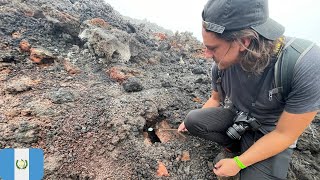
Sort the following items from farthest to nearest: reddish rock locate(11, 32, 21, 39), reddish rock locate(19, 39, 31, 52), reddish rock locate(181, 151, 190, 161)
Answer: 1. reddish rock locate(11, 32, 21, 39)
2. reddish rock locate(19, 39, 31, 52)
3. reddish rock locate(181, 151, 190, 161)

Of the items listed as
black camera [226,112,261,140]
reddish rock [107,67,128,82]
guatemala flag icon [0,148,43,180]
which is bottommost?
reddish rock [107,67,128,82]

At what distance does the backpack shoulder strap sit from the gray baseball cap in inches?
5.0

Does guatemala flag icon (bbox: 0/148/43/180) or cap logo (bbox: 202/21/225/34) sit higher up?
cap logo (bbox: 202/21/225/34)

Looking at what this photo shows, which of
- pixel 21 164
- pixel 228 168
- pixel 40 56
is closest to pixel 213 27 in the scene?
pixel 228 168

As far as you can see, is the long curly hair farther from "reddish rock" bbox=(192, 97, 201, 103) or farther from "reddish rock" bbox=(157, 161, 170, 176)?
"reddish rock" bbox=(192, 97, 201, 103)

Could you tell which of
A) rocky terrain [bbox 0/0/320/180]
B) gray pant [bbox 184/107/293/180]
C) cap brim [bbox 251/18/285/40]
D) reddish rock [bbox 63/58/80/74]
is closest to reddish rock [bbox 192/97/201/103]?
rocky terrain [bbox 0/0/320/180]

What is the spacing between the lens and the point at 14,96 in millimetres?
3059

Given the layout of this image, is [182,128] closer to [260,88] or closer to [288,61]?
[260,88]

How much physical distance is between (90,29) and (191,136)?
2228 millimetres

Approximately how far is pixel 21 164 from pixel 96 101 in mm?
1535

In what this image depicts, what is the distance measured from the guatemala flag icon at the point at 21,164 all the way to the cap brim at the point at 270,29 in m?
1.53

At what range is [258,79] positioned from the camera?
2.11m

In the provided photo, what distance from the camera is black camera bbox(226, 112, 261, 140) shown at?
2.32 metres

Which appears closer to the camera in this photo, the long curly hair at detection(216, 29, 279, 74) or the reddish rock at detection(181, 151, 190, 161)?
the long curly hair at detection(216, 29, 279, 74)
